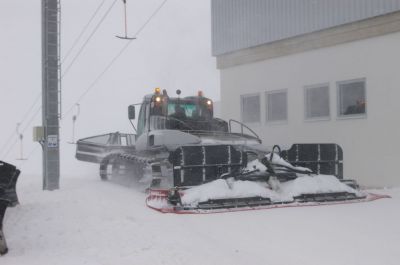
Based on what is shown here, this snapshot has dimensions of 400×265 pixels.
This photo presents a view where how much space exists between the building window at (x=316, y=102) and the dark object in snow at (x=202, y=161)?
2.84 metres

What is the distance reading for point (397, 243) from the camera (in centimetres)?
698

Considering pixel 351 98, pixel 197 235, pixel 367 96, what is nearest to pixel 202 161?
pixel 197 235

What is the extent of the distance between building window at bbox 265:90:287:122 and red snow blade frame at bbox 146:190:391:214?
22.4 ft

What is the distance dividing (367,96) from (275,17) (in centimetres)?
448

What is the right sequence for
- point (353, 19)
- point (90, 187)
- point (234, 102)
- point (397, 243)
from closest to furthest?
point (397, 243) → point (90, 187) → point (353, 19) → point (234, 102)

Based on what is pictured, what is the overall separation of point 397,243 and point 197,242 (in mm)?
2649

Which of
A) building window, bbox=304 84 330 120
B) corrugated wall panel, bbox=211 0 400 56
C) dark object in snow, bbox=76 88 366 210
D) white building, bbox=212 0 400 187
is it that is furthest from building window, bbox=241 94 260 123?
dark object in snow, bbox=76 88 366 210

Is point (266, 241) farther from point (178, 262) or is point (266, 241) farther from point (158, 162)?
point (158, 162)

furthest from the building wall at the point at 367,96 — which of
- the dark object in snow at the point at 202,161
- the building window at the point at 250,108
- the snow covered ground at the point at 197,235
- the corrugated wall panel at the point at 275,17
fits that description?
the snow covered ground at the point at 197,235

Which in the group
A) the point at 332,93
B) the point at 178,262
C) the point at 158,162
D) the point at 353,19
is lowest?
the point at 178,262

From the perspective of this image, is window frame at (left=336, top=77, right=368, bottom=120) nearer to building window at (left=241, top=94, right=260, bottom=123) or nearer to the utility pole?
building window at (left=241, top=94, right=260, bottom=123)

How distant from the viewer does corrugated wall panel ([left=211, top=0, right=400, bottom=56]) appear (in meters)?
14.6

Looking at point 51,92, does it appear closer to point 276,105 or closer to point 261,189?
point 261,189

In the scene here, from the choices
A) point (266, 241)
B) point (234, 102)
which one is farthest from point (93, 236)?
point (234, 102)
